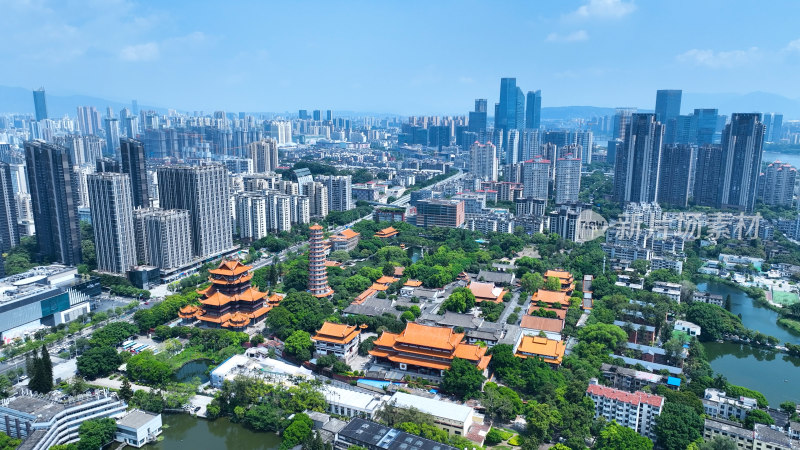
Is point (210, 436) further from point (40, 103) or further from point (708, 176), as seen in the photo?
point (40, 103)

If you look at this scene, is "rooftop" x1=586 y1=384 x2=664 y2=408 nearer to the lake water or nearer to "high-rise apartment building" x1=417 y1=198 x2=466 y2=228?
the lake water

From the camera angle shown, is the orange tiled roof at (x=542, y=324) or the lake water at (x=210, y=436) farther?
the orange tiled roof at (x=542, y=324)

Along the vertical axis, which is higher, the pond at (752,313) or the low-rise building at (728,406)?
the low-rise building at (728,406)

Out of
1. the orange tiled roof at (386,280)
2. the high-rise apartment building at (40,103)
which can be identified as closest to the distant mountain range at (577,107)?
the high-rise apartment building at (40,103)

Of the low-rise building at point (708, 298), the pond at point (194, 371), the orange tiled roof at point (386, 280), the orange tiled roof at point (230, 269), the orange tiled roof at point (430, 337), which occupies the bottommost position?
the pond at point (194, 371)

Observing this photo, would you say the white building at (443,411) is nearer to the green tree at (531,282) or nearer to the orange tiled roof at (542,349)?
the orange tiled roof at (542,349)

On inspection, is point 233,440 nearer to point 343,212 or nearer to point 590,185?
point 343,212

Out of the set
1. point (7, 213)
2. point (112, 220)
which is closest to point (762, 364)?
point (112, 220)
